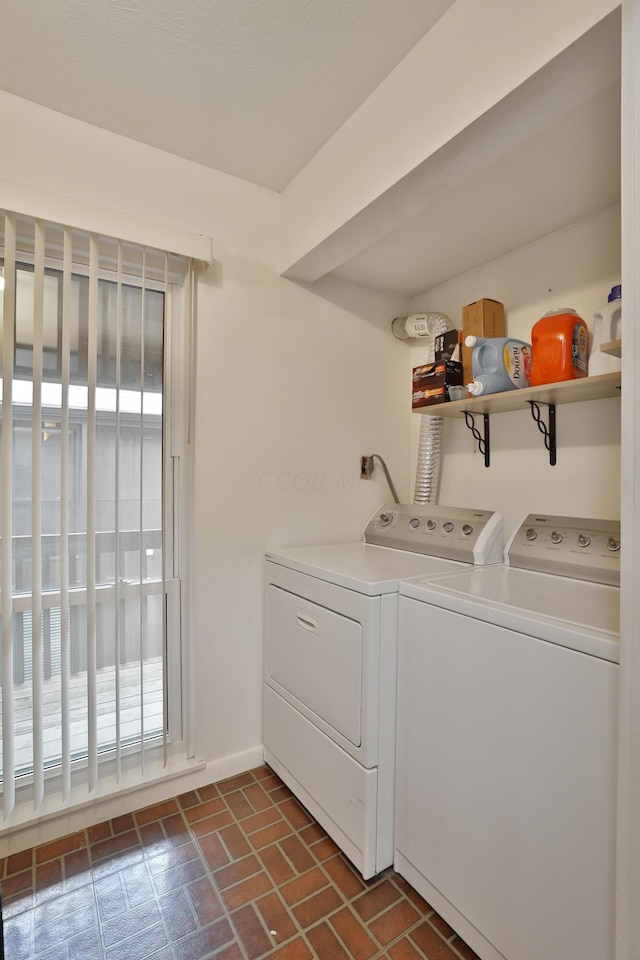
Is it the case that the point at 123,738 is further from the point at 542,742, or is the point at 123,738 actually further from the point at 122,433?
the point at 542,742

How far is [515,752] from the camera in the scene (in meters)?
1.06

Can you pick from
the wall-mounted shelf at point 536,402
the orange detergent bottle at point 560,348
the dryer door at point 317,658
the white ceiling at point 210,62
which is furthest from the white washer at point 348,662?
the white ceiling at point 210,62

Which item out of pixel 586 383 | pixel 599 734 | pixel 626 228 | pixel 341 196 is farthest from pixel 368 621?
pixel 341 196

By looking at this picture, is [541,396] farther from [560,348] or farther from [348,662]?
[348,662]

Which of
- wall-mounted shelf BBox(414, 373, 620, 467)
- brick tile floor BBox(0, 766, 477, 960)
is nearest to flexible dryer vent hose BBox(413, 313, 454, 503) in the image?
wall-mounted shelf BBox(414, 373, 620, 467)

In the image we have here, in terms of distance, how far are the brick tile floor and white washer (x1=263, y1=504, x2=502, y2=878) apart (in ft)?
0.36

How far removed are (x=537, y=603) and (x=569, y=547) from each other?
450mm

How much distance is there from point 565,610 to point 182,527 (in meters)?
1.36

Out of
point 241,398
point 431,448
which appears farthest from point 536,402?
point 241,398

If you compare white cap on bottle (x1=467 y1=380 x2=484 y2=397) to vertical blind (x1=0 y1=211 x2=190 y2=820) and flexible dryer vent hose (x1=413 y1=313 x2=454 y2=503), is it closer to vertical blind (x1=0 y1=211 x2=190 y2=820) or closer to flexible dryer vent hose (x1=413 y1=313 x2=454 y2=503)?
flexible dryer vent hose (x1=413 y1=313 x2=454 y2=503)

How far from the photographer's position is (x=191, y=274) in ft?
5.78

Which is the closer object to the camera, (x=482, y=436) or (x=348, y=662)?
(x=348, y=662)

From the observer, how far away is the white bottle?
1.38 meters

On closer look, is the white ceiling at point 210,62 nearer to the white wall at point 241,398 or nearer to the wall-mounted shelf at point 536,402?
the white wall at point 241,398
